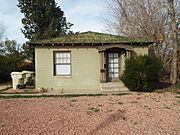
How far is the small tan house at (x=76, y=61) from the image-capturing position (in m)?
15.1

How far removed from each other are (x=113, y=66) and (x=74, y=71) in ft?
9.21

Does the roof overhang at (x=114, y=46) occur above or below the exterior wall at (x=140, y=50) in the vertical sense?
above

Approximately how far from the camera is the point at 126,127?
6.23 m

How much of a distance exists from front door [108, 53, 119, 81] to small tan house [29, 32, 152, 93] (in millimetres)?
540

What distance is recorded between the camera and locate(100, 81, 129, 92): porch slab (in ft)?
45.8

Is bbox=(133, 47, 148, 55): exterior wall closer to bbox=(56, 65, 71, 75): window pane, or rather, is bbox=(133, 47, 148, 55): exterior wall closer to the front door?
the front door

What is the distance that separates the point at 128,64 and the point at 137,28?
11667mm

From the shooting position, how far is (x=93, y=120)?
694 cm

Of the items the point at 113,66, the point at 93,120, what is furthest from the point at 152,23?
the point at 93,120

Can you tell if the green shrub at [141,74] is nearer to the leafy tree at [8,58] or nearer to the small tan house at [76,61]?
the small tan house at [76,61]

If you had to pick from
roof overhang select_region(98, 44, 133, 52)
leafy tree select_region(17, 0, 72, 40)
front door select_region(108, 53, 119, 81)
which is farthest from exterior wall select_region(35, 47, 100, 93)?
leafy tree select_region(17, 0, 72, 40)

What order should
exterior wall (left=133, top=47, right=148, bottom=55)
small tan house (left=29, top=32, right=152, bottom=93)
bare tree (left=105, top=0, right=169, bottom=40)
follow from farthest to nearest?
bare tree (left=105, top=0, right=169, bottom=40)
exterior wall (left=133, top=47, right=148, bottom=55)
small tan house (left=29, top=32, right=152, bottom=93)

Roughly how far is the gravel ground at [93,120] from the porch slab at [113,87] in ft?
15.0

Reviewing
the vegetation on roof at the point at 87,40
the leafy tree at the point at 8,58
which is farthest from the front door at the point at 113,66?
the leafy tree at the point at 8,58
